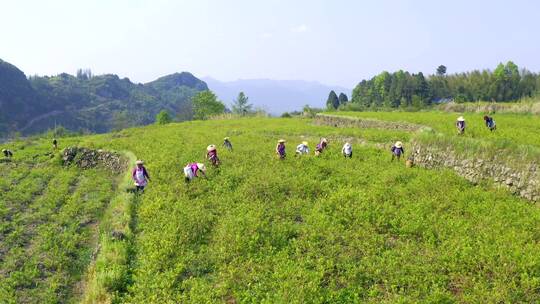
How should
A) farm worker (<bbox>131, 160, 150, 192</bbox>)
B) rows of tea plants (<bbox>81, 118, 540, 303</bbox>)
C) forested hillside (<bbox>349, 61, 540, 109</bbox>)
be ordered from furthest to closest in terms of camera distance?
forested hillside (<bbox>349, 61, 540, 109</bbox>) → farm worker (<bbox>131, 160, 150, 192</bbox>) → rows of tea plants (<bbox>81, 118, 540, 303</bbox>)

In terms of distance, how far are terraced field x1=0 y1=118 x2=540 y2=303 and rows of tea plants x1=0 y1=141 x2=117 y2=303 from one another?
8 cm

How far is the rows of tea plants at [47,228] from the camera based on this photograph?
1349 cm

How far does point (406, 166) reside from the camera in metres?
23.1

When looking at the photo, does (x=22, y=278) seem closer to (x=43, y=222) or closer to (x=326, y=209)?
(x=43, y=222)

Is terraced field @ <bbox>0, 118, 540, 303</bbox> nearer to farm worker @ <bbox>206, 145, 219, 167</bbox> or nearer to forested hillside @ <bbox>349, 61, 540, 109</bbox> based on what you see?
farm worker @ <bbox>206, 145, 219, 167</bbox>

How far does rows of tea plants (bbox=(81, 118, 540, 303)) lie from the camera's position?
11.0 metres

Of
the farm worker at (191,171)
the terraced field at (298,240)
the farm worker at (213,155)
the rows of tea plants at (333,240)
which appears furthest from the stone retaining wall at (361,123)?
the farm worker at (191,171)

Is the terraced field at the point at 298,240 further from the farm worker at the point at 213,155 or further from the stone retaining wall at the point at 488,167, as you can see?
the farm worker at the point at 213,155

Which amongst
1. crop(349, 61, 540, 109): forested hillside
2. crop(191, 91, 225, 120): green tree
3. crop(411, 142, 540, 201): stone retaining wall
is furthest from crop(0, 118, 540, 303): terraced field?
crop(191, 91, 225, 120): green tree

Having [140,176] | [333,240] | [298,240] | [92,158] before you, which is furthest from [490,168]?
[92,158]

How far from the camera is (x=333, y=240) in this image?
13.8 m

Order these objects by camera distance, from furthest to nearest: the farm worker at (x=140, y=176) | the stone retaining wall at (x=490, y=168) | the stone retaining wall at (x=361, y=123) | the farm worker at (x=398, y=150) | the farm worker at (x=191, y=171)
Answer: the stone retaining wall at (x=361, y=123)
the farm worker at (x=398, y=150)
the farm worker at (x=191, y=171)
the farm worker at (x=140, y=176)
the stone retaining wall at (x=490, y=168)

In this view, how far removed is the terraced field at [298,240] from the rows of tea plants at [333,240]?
47 millimetres

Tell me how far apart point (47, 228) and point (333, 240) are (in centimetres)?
1328
